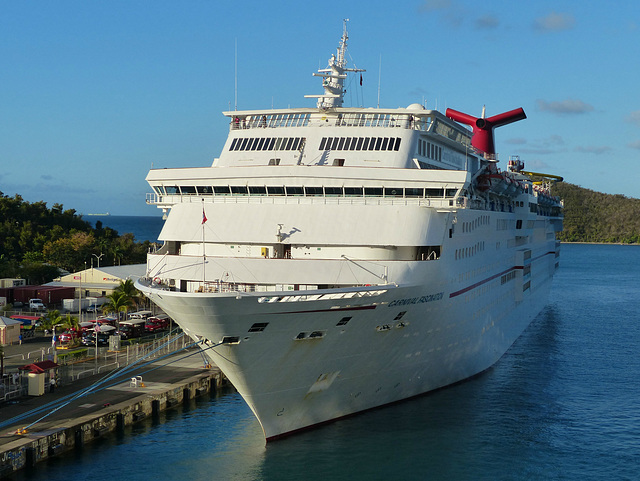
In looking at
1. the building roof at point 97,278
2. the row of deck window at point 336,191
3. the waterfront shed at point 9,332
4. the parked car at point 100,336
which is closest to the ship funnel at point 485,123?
the row of deck window at point 336,191

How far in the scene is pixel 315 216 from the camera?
24.9m

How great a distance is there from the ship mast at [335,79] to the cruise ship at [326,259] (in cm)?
8

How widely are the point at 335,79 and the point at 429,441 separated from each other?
56.1 feet

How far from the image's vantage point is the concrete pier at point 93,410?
24434mm

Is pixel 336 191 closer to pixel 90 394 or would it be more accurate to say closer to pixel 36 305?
pixel 90 394

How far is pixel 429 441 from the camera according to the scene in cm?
2625

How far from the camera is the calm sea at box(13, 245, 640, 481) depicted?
23.9 metres

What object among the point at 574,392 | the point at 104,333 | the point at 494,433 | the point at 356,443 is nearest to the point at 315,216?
the point at 356,443

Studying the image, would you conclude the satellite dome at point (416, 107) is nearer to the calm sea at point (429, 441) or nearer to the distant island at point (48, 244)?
the calm sea at point (429, 441)

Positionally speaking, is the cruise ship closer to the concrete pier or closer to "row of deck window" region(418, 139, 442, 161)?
"row of deck window" region(418, 139, 442, 161)

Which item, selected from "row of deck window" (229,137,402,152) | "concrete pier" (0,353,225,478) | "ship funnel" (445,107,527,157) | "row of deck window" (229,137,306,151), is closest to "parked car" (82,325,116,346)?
"concrete pier" (0,353,225,478)

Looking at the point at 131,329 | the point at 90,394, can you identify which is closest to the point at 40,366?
the point at 90,394

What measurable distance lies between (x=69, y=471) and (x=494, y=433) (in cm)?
1544

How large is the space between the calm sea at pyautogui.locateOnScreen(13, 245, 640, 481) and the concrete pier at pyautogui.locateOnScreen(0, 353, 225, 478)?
61cm
